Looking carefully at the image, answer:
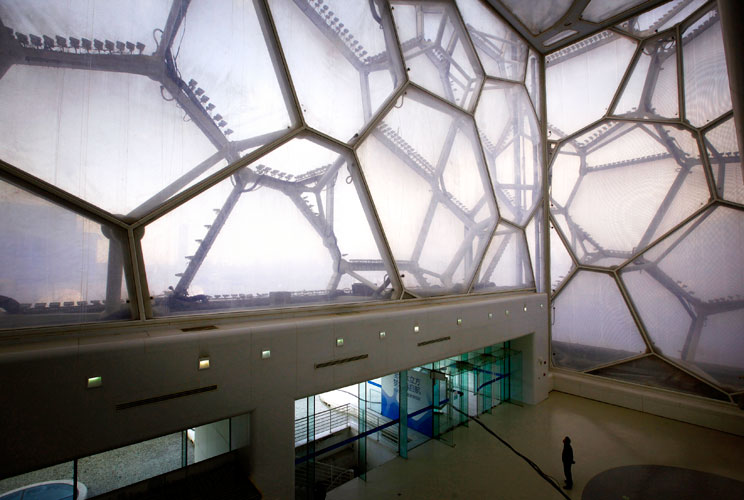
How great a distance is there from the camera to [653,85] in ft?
26.0

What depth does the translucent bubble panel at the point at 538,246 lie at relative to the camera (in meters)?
8.97

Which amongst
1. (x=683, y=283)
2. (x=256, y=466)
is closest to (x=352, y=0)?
(x=256, y=466)

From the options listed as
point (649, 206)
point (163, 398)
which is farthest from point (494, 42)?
point (163, 398)

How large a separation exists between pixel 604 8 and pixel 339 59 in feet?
22.4

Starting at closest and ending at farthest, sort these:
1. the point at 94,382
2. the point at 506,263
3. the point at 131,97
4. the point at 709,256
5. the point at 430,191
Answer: the point at 94,382, the point at 131,97, the point at 430,191, the point at 709,256, the point at 506,263

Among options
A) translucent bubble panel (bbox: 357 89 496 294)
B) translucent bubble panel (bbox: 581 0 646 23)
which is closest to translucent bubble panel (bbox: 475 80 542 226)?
translucent bubble panel (bbox: 357 89 496 294)

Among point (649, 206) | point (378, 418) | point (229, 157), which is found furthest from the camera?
point (649, 206)

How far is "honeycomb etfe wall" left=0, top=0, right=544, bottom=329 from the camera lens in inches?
120

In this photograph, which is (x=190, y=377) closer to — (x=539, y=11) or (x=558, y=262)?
(x=558, y=262)

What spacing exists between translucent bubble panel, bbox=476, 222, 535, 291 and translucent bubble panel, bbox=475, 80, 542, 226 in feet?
1.31

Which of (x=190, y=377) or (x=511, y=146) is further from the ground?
(x=511, y=146)

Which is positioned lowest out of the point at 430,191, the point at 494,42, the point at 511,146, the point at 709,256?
the point at 709,256

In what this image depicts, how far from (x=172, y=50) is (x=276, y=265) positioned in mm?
2598

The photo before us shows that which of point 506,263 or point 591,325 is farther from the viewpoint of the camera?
point 591,325
